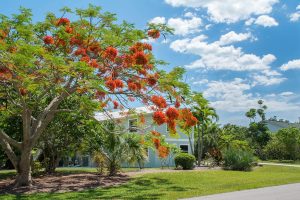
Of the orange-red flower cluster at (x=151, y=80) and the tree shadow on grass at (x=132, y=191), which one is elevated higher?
the orange-red flower cluster at (x=151, y=80)

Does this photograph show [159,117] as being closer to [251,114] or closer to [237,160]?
[237,160]

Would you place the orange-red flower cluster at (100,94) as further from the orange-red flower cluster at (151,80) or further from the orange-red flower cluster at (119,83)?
the orange-red flower cluster at (151,80)

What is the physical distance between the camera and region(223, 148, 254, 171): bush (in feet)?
96.3

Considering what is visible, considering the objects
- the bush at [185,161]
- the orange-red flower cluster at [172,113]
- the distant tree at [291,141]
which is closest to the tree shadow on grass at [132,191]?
the orange-red flower cluster at [172,113]

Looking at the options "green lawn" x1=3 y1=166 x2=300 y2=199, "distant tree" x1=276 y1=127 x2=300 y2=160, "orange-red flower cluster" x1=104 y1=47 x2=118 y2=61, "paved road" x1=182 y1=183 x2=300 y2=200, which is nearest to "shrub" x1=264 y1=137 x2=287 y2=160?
"distant tree" x1=276 y1=127 x2=300 y2=160

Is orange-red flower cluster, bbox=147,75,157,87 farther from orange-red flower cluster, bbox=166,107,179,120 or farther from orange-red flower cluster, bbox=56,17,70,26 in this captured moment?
orange-red flower cluster, bbox=56,17,70,26

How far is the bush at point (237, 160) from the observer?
1155 inches

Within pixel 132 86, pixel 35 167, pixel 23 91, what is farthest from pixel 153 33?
pixel 35 167

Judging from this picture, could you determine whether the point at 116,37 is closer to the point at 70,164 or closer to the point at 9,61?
the point at 9,61

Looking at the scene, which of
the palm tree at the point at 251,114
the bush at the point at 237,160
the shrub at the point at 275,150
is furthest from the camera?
the palm tree at the point at 251,114

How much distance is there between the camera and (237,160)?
29.3 meters

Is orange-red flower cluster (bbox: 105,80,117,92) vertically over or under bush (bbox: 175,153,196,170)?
over

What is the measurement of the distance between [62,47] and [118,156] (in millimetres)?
8943

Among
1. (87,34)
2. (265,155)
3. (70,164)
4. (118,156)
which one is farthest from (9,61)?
(265,155)
